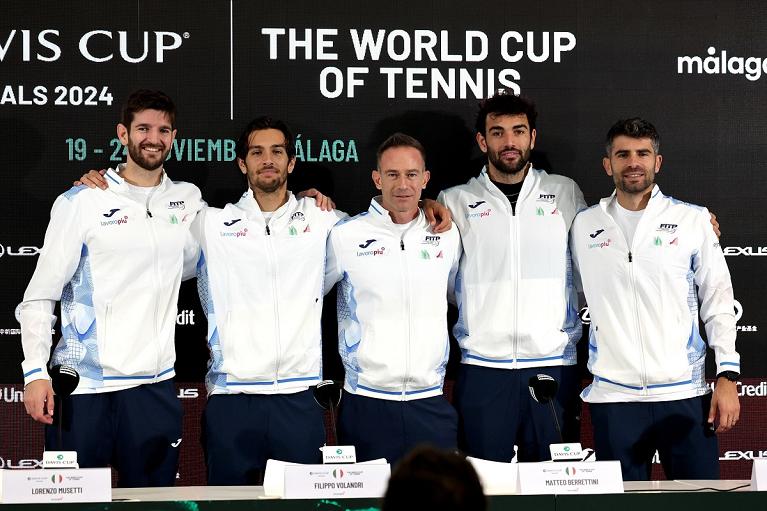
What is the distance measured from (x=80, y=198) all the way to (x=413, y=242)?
1512 millimetres

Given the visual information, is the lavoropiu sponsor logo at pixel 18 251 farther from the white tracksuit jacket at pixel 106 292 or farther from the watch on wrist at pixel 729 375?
the watch on wrist at pixel 729 375

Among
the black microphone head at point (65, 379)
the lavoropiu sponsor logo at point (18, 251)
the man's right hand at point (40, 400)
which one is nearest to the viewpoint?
the black microphone head at point (65, 379)

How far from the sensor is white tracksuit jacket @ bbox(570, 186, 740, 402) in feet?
14.8

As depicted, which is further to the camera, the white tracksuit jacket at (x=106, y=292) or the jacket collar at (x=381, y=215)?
the jacket collar at (x=381, y=215)

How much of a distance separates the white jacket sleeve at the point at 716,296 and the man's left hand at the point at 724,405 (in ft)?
0.29

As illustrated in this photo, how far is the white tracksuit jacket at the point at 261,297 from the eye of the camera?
4461 mm

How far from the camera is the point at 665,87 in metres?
5.31

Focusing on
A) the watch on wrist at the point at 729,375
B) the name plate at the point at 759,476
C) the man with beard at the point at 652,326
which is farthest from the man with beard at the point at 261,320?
the name plate at the point at 759,476

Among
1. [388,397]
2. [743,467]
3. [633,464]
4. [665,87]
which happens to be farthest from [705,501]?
[665,87]

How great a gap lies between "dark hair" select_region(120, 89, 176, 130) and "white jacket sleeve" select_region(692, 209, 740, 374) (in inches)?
99.1

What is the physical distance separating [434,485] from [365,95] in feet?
12.2

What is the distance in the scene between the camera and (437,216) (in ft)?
15.4

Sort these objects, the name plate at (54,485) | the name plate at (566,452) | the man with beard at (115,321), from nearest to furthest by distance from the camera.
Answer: the name plate at (54,485)
the name plate at (566,452)
the man with beard at (115,321)

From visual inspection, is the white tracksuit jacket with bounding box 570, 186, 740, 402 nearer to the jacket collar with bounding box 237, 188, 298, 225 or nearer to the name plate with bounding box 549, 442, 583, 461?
the name plate with bounding box 549, 442, 583, 461
